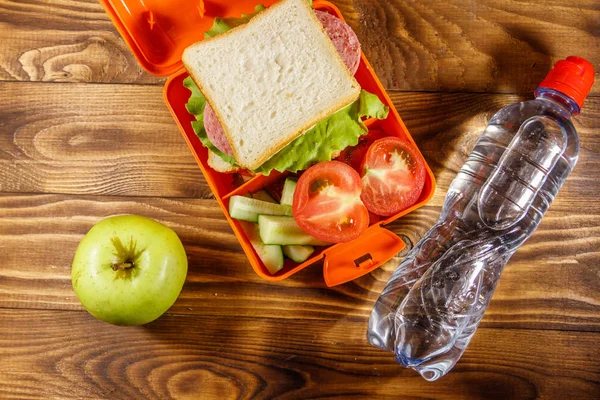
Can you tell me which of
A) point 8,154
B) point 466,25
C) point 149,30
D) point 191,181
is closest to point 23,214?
point 8,154

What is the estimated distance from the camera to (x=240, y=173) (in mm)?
1085

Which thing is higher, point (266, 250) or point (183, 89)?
point (183, 89)

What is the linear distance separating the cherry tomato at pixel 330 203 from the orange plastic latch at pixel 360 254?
0.06 meters

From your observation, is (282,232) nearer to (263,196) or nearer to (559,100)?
(263,196)

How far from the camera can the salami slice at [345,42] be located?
39.0 inches

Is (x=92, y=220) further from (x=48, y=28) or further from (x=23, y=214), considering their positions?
(x=48, y=28)

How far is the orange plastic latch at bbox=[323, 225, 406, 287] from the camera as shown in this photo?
1.02 metres

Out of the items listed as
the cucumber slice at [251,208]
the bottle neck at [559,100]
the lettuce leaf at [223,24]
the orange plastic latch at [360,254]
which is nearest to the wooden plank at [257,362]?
the orange plastic latch at [360,254]

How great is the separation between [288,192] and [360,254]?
0.18m

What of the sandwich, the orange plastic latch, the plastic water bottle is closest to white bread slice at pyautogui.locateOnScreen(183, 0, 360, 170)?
the sandwich

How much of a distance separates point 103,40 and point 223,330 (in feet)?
2.02

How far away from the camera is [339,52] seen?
994 millimetres

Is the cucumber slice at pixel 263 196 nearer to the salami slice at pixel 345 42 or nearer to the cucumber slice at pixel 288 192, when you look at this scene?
the cucumber slice at pixel 288 192

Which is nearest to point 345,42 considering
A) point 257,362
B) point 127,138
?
point 127,138
